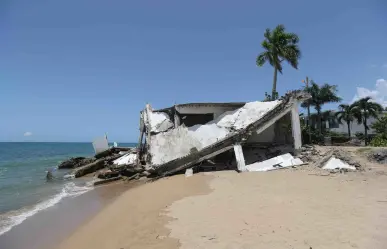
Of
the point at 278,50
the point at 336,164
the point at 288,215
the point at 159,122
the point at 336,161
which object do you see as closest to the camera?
the point at 288,215

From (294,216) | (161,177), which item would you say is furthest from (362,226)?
(161,177)

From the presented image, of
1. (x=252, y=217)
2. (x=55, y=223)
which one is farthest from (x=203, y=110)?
(x=252, y=217)

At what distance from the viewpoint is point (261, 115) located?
20188mm

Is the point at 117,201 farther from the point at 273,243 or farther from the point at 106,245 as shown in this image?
the point at 273,243

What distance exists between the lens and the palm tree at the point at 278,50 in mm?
32969

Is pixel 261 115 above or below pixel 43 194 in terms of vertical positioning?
above

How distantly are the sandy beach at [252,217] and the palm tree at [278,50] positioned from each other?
71.3 feet

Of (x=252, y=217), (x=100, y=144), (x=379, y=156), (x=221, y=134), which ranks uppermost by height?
(x=221, y=134)

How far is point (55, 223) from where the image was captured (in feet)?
34.1

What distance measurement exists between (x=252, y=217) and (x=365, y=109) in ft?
135

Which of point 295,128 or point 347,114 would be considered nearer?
point 295,128

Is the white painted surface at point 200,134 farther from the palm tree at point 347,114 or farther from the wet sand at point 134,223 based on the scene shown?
the palm tree at point 347,114

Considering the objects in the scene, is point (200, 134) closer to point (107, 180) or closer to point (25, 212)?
point (107, 180)

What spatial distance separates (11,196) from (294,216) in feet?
50.4
